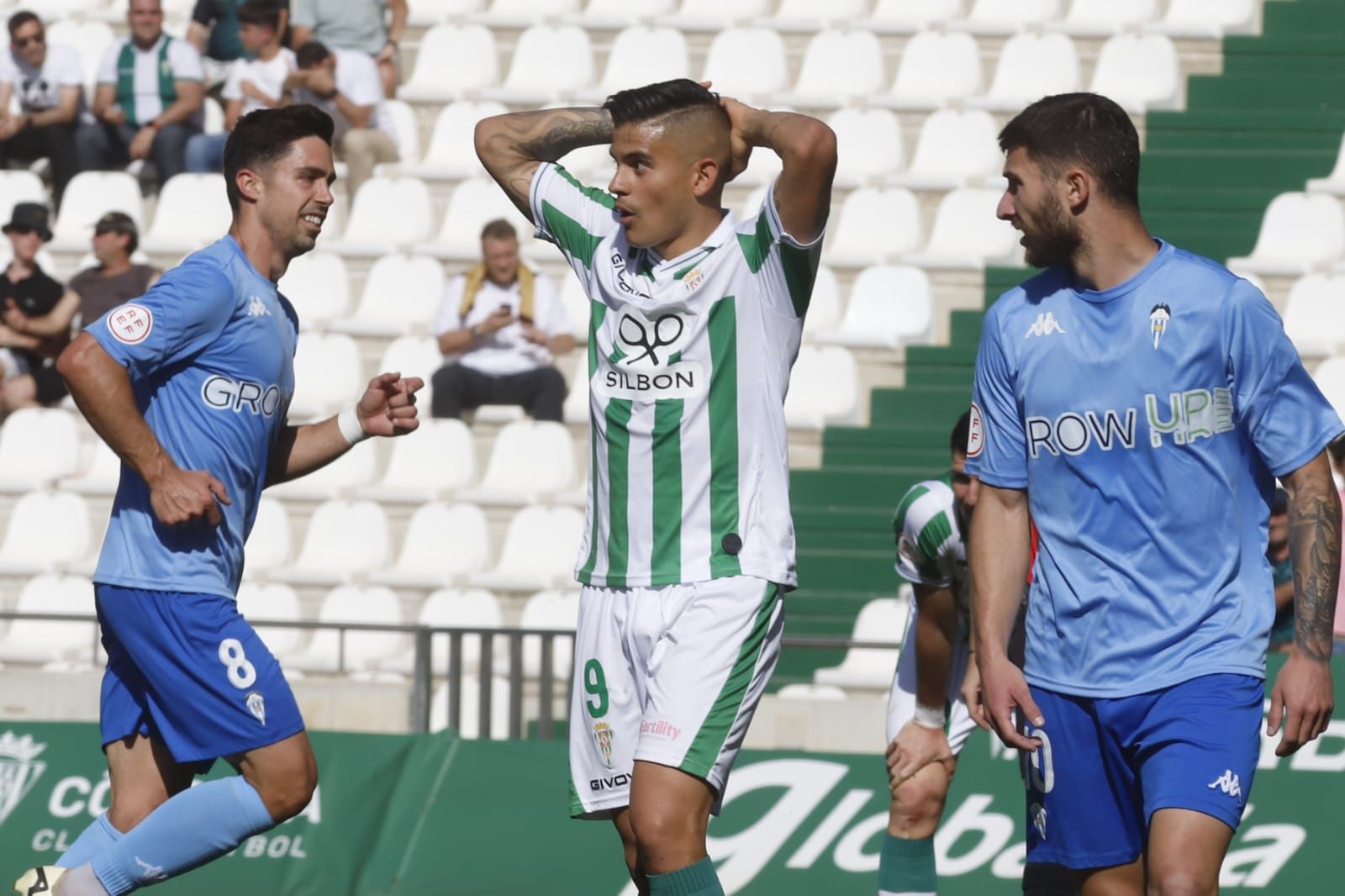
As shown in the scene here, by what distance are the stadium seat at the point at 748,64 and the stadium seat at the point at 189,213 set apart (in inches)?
131

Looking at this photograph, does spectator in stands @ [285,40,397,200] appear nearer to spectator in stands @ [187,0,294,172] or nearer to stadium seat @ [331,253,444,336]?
spectator in stands @ [187,0,294,172]

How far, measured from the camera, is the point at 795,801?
28.1 ft

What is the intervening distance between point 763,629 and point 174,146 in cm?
977

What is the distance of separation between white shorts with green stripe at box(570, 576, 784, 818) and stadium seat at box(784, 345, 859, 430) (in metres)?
6.55

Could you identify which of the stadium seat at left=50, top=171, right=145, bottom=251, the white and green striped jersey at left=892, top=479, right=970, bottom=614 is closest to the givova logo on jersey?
the white and green striped jersey at left=892, top=479, right=970, bottom=614

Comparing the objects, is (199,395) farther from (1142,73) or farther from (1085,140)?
(1142,73)

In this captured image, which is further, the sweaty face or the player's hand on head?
the player's hand on head

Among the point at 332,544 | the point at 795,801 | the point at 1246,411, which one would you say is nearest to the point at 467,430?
the point at 332,544

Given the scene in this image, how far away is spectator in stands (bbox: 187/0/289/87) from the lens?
14.6m

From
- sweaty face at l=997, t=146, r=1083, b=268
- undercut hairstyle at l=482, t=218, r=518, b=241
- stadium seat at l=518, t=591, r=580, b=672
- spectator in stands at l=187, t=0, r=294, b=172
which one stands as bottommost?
stadium seat at l=518, t=591, r=580, b=672

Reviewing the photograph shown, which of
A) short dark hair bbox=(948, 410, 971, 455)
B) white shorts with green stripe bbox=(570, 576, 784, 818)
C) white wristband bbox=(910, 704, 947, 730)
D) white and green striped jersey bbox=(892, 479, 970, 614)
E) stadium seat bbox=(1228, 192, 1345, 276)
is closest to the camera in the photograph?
white shorts with green stripe bbox=(570, 576, 784, 818)

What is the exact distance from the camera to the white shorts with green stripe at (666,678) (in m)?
5.21

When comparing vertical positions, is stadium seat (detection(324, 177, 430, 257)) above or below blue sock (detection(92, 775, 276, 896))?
above

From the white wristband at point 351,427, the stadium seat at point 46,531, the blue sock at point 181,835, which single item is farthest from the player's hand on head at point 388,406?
the stadium seat at point 46,531
